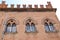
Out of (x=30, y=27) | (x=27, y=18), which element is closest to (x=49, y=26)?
(x=30, y=27)

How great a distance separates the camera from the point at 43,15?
13.0 m

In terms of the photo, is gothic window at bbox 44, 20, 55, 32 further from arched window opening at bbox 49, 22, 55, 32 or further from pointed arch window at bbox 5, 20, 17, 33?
pointed arch window at bbox 5, 20, 17, 33

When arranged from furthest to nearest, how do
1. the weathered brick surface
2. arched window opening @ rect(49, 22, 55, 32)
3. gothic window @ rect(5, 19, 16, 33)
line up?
arched window opening @ rect(49, 22, 55, 32), gothic window @ rect(5, 19, 16, 33), the weathered brick surface

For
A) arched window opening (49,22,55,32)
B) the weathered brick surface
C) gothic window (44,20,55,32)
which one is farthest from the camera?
arched window opening (49,22,55,32)

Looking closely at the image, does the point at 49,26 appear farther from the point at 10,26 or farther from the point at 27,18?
the point at 10,26

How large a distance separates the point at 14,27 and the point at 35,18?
218 centimetres

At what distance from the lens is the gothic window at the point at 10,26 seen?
1148cm

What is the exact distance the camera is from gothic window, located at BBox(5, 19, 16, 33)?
1148 cm

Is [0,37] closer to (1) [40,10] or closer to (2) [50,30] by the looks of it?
(2) [50,30]

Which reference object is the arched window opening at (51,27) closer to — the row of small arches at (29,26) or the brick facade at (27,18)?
the row of small arches at (29,26)

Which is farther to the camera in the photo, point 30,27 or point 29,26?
point 29,26

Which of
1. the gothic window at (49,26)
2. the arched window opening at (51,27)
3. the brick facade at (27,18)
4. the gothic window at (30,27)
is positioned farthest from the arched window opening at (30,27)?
the arched window opening at (51,27)

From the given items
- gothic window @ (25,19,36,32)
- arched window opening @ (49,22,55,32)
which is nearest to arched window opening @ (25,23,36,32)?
gothic window @ (25,19,36,32)

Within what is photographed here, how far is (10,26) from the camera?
1197 centimetres
